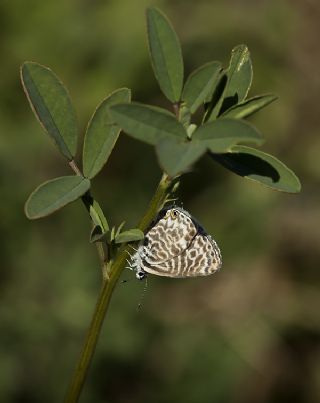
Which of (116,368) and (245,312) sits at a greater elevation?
(116,368)

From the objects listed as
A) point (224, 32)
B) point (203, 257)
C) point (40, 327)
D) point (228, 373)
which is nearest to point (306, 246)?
point (228, 373)

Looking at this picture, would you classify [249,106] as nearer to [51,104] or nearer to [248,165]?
[248,165]

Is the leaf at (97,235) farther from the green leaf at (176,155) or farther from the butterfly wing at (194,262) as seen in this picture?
the green leaf at (176,155)

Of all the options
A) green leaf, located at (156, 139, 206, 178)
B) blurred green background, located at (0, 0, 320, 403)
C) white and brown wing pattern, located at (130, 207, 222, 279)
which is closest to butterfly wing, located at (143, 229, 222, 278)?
white and brown wing pattern, located at (130, 207, 222, 279)

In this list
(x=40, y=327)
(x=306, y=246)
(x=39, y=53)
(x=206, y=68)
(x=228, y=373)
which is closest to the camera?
(x=206, y=68)

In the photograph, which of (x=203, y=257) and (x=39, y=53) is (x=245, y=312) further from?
(x=203, y=257)

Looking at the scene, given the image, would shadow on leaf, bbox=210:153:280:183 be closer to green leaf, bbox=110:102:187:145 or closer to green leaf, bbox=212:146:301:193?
green leaf, bbox=212:146:301:193

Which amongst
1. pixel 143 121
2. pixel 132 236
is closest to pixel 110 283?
pixel 132 236

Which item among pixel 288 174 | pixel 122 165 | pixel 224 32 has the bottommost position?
pixel 122 165
